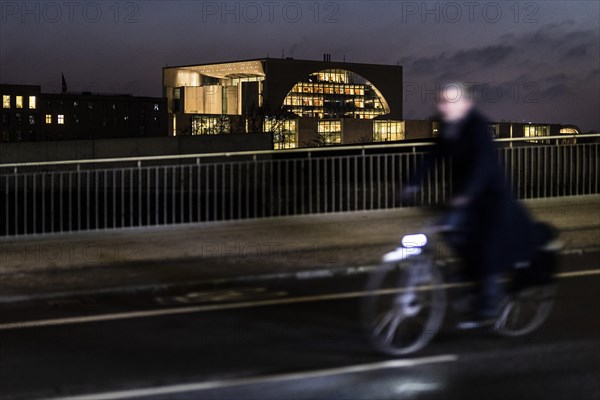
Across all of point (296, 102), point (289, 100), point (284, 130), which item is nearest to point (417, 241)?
point (284, 130)

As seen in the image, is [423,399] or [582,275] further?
[582,275]

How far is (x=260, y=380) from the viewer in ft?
22.6

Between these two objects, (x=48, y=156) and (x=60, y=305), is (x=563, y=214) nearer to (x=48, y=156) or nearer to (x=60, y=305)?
(x=60, y=305)

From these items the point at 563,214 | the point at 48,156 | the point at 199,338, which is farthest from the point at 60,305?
the point at 48,156

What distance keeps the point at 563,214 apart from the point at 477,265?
9861mm

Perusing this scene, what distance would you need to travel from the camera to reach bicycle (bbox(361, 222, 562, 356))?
7.49 metres

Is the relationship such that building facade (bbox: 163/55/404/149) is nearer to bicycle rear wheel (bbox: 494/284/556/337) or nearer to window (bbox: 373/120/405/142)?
window (bbox: 373/120/405/142)

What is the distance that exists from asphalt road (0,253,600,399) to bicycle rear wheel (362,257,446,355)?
154 millimetres

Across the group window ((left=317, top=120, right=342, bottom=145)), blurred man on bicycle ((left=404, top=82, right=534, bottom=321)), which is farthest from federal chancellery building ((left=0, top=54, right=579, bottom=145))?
blurred man on bicycle ((left=404, top=82, right=534, bottom=321))

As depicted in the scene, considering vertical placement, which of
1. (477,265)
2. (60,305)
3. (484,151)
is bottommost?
(60,305)

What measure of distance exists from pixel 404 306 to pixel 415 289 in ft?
0.50

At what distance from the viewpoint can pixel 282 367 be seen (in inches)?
286

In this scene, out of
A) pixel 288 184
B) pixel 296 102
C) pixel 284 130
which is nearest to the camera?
pixel 288 184

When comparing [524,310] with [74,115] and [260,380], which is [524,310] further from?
[74,115]
